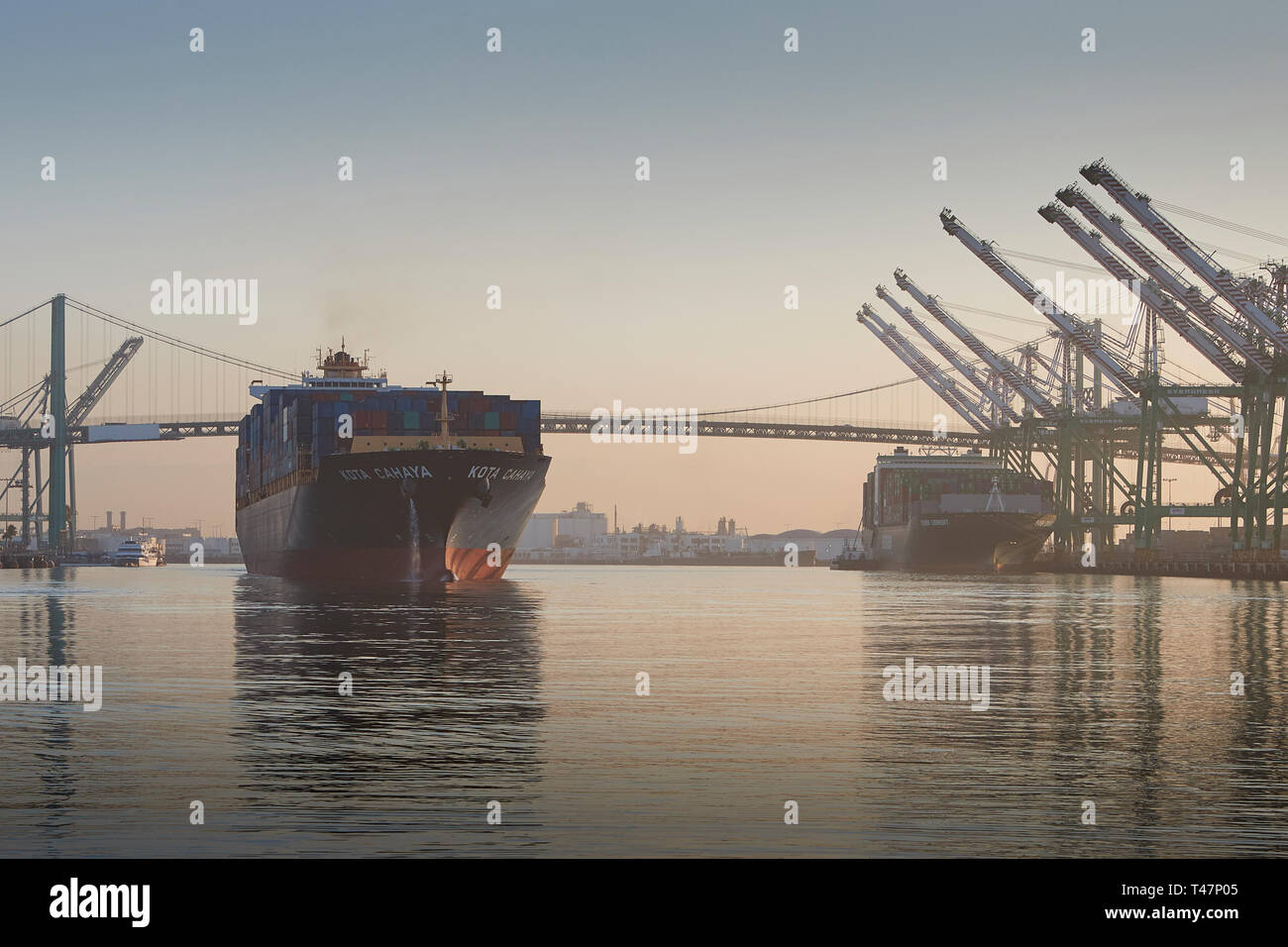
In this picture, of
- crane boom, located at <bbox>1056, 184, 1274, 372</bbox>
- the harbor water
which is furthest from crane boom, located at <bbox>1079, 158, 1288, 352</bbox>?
the harbor water

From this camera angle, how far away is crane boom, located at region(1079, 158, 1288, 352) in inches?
3787

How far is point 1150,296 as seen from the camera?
105125 mm

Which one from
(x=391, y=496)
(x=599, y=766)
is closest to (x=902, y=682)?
(x=599, y=766)

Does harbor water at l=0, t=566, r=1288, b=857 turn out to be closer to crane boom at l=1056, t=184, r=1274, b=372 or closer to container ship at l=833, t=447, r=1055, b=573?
crane boom at l=1056, t=184, r=1274, b=372

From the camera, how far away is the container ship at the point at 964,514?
139 meters

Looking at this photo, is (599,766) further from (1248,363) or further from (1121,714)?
(1248,363)

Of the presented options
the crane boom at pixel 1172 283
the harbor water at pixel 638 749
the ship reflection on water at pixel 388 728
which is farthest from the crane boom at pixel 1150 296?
the ship reflection on water at pixel 388 728

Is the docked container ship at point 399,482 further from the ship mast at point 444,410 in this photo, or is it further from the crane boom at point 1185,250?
the crane boom at point 1185,250

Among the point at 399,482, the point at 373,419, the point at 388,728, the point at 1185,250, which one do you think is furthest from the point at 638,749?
the point at 1185,250

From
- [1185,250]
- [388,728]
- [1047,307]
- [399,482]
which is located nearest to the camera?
[388,728]

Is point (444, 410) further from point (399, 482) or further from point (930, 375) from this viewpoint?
point (930, 375)

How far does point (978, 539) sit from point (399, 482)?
85526 mm
